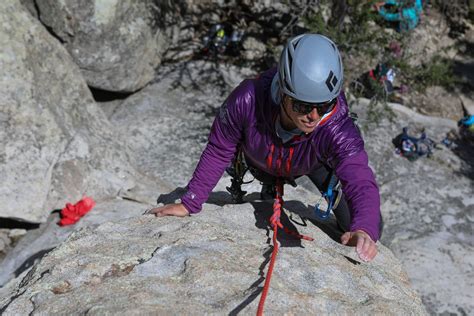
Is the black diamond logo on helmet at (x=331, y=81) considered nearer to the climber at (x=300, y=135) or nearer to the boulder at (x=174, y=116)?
the climber at (x=300, y=135)

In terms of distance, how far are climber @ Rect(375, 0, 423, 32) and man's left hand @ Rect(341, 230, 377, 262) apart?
5.89m

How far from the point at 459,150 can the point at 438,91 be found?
4.21ft

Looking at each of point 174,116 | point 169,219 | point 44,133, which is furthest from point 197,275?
point 174,116

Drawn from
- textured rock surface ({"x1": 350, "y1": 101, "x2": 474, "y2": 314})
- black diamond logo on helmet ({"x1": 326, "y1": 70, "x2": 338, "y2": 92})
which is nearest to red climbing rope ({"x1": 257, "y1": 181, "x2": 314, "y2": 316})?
black diamond logo on helmet ({"x1": 326, "y1": 70, "x2": 338, "y2": 92})

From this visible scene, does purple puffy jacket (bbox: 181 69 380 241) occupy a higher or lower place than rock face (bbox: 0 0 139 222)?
higher

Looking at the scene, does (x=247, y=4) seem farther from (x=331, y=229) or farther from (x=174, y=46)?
(x=331, y=229)

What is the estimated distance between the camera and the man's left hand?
2.39 meters

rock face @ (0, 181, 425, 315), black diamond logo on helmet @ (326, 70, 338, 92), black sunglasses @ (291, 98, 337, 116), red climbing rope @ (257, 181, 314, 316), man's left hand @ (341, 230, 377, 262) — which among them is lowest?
rock face @ (0, 181, 425, 315)

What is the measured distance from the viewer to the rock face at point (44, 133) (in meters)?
4.83

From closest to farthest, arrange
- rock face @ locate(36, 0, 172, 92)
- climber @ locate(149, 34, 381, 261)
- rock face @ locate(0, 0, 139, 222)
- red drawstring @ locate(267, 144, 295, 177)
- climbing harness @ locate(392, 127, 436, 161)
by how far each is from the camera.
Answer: climber @ locate(149, 34, 381, 261) < red drawstring @ locate(267, 144, 295, 177) < rock face @ locate(0, 0, 139, 222) < rock face @ locate(36, 0, 172, 92) < climbing harness @ locate(392, 127, 436, 161)

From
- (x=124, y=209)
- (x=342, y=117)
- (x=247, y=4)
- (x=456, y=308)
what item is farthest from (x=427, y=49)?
(x=342, y=117)

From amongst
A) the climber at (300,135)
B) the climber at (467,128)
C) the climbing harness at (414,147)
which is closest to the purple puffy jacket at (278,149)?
the climber at (300,135)

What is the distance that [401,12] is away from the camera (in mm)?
7707

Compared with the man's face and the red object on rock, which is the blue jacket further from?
the man's face
